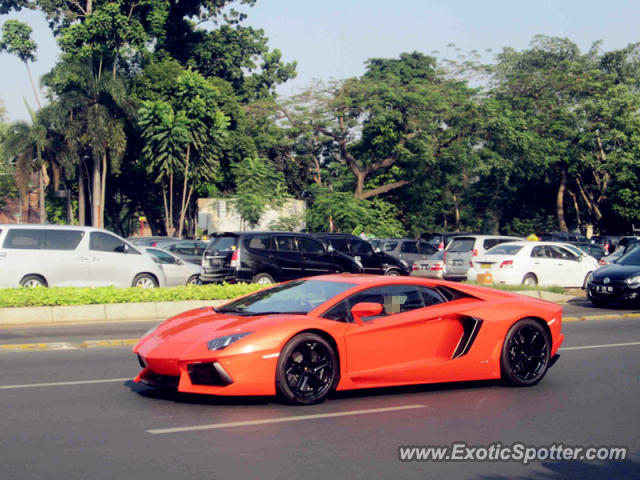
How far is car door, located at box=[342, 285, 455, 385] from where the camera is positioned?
7.94 metres

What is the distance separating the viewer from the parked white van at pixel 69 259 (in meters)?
17.9

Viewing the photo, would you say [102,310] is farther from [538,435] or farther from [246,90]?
[246,90]

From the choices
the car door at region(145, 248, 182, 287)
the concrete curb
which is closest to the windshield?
the car door at region(145, 248, 182, 287)

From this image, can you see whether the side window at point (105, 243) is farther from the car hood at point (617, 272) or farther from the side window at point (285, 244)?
the car hood at point (617, 272)

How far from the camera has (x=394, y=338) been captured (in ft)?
26.7

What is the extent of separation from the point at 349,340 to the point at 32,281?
40.2 ft

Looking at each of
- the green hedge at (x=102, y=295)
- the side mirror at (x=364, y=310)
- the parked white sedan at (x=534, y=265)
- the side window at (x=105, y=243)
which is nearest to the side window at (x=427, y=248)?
the parked white sedan at (x=534, y=265)

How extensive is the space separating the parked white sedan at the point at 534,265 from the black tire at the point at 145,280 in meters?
9.21

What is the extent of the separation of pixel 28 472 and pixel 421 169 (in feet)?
151

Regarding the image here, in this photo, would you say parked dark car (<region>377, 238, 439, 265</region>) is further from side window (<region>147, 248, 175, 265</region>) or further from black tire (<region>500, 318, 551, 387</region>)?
black tire (<region>500, 318, 551, 387</region>)

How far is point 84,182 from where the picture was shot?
5147cm

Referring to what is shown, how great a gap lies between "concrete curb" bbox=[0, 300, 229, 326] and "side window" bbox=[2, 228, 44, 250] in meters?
3.56

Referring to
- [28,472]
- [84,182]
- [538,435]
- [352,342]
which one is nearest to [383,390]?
[352,342]

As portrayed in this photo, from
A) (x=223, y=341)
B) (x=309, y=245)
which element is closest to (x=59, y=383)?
(x=223, y=341)
